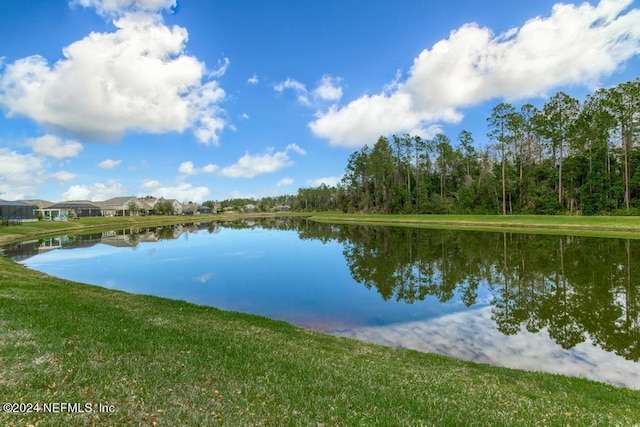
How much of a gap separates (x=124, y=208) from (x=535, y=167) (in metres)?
129

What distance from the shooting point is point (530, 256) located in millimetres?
22656

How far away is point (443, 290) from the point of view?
1576 centimetres

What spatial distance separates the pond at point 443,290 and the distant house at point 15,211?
4234 centimetres

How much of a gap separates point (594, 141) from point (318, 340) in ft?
197

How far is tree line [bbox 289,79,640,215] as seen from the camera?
46.8 metres

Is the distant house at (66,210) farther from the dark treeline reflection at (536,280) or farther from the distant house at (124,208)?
the dark treeline reflection at (536,280)

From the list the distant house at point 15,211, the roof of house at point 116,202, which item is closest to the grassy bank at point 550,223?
the distant house at point 15,211

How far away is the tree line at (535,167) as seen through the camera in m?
46.8

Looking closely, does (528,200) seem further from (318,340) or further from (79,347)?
(79,347)

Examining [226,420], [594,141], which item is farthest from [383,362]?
[594,141]

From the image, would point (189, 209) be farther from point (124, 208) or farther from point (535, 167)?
point (535, 167)

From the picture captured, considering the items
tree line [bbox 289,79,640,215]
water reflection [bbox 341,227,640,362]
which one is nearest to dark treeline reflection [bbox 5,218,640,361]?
water reflection [bbox 341,227,640,362]

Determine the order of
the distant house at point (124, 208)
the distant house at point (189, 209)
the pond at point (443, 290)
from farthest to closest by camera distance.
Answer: the distant house at point (189, 209), the distant house at point (124, 208), the pond at point (443, 290)

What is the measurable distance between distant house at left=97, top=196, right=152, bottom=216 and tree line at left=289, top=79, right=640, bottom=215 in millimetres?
86968
